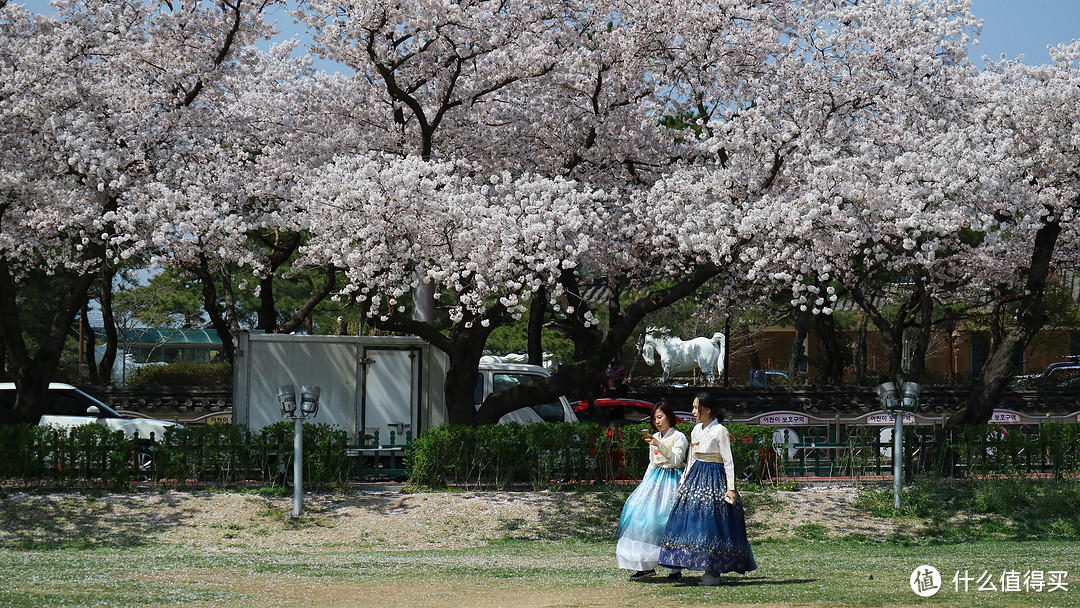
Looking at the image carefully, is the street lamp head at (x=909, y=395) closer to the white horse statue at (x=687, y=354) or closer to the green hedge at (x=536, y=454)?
the green hedge at (x=536, y=454)

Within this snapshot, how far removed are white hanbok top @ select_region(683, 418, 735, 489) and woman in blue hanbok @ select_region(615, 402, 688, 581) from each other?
0.68 feet

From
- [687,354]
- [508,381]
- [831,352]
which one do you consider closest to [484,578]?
[508,381]

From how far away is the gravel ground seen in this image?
45.8 feet

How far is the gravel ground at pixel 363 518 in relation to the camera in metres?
13.9

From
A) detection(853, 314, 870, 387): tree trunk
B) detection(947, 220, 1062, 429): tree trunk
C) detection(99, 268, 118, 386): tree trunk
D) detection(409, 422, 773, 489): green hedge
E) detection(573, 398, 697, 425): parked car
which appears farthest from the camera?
detection(853, 314, 870, 387): tree trunk

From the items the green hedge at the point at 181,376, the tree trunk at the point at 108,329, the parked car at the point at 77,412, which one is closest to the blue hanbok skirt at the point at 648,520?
the parked car at the point at 77,412

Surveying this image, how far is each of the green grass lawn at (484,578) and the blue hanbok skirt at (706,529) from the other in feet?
0.71

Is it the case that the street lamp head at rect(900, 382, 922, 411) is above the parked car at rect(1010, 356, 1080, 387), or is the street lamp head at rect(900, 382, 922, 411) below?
below

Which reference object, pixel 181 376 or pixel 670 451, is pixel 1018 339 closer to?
pixel 670 451

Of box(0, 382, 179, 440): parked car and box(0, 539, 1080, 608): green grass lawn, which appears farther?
box(0, 382, 179, 440): parked car

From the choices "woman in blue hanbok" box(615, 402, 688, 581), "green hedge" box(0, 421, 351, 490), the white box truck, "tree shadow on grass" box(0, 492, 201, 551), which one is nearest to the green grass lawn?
"woman in blue hanbok" box(615, 402, 688, 581)

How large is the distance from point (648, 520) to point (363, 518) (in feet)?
20.9

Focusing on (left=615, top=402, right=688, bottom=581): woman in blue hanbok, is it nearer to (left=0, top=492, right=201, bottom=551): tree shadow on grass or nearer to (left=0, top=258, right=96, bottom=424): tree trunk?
(left=0, top=492, right=201, bottom=551): tree shadow on grass

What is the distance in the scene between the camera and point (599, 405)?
22125 mm
